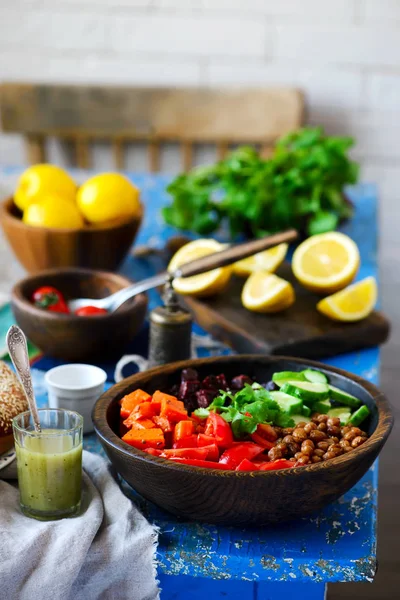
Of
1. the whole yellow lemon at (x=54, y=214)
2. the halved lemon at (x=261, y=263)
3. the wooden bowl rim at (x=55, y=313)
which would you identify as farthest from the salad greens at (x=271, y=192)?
the wooden bowl rim at (x=55, y=313)

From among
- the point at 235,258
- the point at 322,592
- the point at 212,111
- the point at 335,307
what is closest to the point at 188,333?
the point at 235,258

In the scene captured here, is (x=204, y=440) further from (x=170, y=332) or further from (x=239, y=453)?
(x=170, y=332)

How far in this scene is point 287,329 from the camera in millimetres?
1480

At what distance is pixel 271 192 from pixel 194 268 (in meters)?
Result: 0.66

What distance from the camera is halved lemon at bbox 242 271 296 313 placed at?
4.98ft

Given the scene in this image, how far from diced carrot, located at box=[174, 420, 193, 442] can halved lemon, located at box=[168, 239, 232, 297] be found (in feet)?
2.04

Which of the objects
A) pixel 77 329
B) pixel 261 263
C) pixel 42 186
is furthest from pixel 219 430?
pixel 42 186

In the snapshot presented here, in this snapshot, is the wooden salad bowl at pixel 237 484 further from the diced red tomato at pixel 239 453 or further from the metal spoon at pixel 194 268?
the metal spoon at pixel 194 268

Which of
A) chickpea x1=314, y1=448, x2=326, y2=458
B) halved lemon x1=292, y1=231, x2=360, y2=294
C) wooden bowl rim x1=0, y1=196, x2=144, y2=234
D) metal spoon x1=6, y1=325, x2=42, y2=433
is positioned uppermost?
metal spoon x1=6, y1=325, x2=42, y2=433

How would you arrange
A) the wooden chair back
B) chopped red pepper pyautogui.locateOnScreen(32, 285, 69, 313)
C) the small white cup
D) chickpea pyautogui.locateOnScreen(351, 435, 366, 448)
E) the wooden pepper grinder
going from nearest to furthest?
1. chickpea pyautogui.locateOnScreen(351, 435, 366, 448)
2. the small white cup
3. the wooden pepper grinder
4. chopped red pepper pyautogui.locateOnScreen(32, 285, 69, 313)
5. the wooden chair back

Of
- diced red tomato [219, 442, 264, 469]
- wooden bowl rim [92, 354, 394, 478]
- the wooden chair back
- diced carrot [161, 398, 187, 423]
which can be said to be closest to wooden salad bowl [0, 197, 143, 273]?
wooden bowl rim [92, 354, 394, 478]

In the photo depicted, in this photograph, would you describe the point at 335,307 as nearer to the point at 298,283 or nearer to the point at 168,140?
the point at 298,283

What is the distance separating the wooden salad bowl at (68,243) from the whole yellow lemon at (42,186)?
0.16 ft

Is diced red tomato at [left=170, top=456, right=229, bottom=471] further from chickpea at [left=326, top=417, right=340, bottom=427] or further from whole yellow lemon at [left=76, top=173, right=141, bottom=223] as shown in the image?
whole yellow lemon at [left=76, top=173, right=141, bottom=223]
